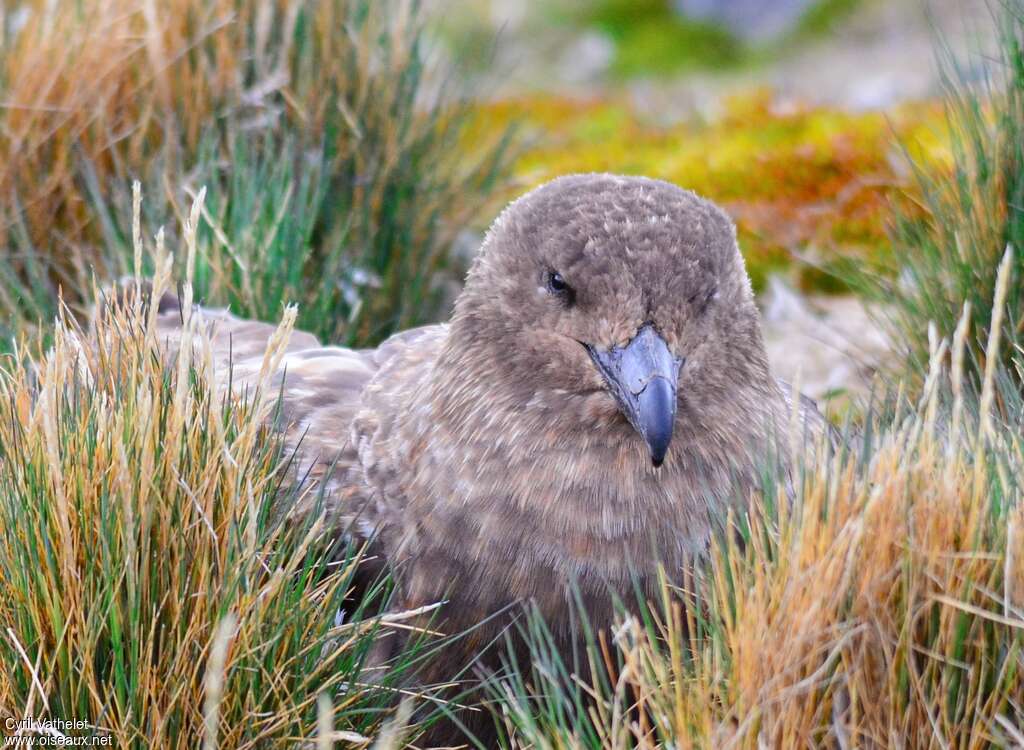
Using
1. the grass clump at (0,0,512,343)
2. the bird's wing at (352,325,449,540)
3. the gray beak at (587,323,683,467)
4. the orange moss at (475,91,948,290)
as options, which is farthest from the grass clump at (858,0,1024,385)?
the grass clump at (0,0,512,343)

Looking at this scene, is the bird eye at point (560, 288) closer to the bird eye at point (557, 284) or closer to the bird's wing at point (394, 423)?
the bird eye at point (557, 284)

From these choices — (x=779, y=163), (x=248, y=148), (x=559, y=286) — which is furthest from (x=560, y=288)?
(x=779, y=163)

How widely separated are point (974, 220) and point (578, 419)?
3.91 feet

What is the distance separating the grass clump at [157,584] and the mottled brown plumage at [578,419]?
0.31 m

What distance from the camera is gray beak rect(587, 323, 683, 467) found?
88.0 inches

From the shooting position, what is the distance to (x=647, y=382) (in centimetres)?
228

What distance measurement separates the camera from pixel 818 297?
4.79 metres

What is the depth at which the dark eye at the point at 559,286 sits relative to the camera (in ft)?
8.12

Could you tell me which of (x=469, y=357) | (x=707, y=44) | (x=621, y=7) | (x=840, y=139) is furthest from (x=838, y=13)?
(x=469, y=357)

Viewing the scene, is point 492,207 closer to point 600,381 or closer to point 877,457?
point 600,381

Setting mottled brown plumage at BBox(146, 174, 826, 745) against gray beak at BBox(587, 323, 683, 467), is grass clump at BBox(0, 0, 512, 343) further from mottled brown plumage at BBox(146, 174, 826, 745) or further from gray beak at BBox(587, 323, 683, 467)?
gray beak at BBox(587, 323, 683, 467)

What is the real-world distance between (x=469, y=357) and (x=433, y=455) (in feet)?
0.66

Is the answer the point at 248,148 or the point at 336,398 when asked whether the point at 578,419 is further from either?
the point at 248,148

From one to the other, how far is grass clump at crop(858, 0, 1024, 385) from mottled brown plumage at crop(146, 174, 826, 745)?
0.65m
